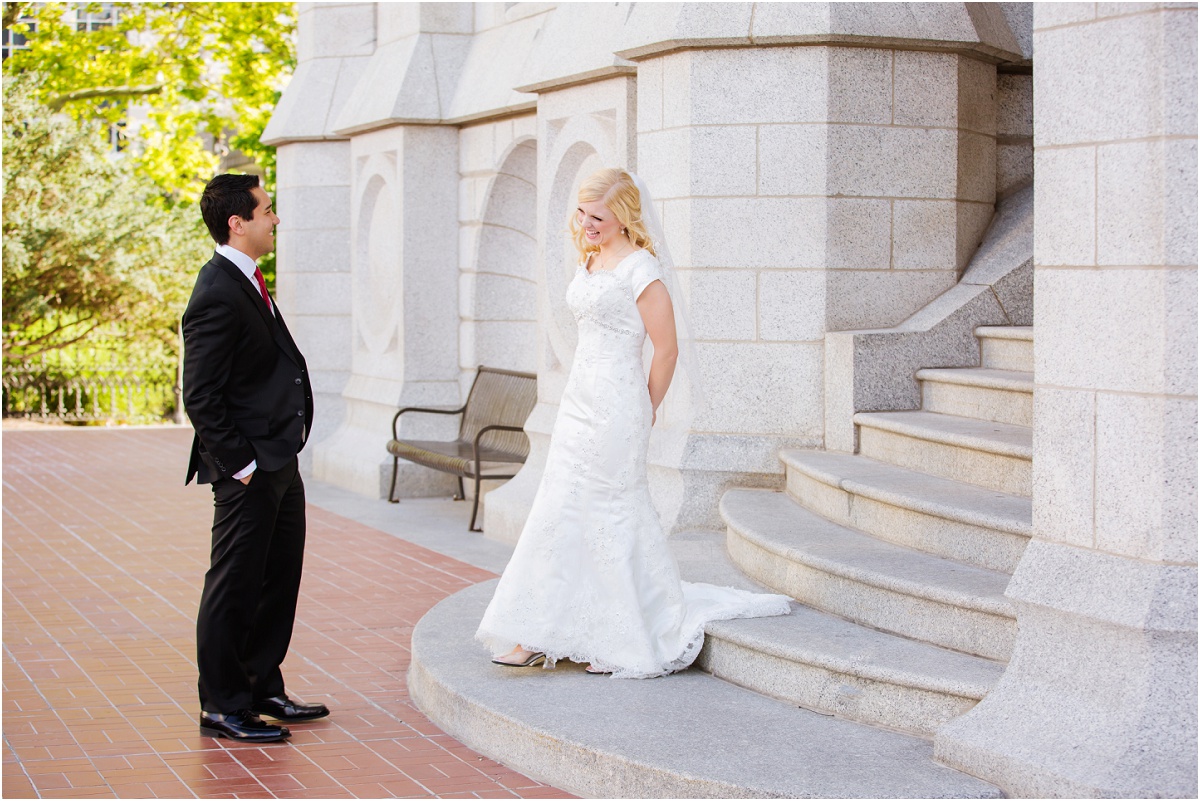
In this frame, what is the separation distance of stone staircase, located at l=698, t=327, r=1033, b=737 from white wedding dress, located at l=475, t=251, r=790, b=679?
271 mm

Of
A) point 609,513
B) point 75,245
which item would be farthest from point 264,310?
point 75,245

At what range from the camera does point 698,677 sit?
588cm

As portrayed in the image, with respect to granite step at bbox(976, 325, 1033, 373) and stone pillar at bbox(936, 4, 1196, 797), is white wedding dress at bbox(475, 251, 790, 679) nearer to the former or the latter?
stone pillar at bbox(936, 4, 1196, 797)

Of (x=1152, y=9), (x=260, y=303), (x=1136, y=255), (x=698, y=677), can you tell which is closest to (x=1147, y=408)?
(x=1136, y=255)

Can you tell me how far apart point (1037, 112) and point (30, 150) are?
61.5 ft

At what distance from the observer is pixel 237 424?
555cm

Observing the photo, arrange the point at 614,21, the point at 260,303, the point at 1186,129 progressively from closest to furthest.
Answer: the point at 1186,129 < the point at 260,303 < the point at 614,21

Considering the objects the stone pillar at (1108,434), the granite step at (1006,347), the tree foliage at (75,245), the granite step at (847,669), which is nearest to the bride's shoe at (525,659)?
the granite step at (847,669)

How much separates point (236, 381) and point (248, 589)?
79 centimetres

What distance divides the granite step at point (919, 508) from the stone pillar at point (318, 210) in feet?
24.5

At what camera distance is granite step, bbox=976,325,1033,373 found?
7676mm

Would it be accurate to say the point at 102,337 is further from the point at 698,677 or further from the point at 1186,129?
the point at 1186,129

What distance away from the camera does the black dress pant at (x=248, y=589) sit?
5.60 metres

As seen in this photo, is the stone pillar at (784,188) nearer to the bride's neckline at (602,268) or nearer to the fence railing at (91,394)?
the bride's neckline at (602,268)
